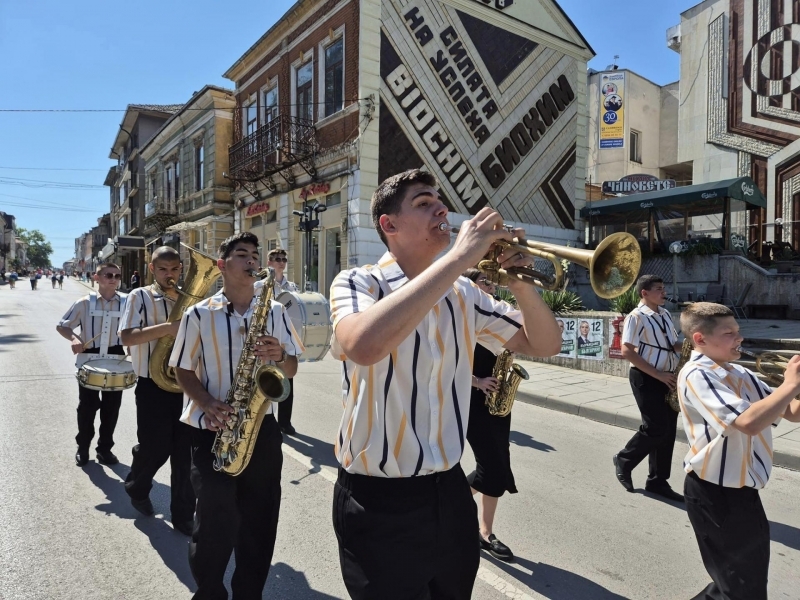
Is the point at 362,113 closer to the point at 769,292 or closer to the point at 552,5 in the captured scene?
the point at 552,5

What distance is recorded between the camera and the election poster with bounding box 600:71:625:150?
27.8 m

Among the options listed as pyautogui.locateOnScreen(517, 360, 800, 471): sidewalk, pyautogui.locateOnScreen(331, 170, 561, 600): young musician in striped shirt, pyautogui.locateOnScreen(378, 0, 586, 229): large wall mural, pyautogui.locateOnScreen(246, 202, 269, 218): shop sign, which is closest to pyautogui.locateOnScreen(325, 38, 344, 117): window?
pyautogui.locateOnScreen(378, 0, 586, 229): large wall mural

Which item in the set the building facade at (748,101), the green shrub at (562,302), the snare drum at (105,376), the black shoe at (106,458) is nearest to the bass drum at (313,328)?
the snare drum at (105,376)

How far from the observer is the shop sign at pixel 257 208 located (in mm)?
23078

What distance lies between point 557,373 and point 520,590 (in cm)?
785

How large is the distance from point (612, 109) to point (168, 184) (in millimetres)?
25638

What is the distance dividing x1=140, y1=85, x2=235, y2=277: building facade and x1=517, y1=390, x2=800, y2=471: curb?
Answer: 20644 millimetres

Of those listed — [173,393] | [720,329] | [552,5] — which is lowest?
[173,393]

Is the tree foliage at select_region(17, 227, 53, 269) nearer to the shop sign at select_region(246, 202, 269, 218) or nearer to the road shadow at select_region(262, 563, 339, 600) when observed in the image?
the shop sign at select_region(246, 202, 269, 218)

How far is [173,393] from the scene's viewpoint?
4.05m

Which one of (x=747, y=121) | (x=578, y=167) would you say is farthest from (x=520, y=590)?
(x=747, y=121)

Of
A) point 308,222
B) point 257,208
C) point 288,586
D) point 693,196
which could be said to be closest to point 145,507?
point 288,586

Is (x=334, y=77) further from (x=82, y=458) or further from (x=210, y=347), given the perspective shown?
(x=210, y=347)

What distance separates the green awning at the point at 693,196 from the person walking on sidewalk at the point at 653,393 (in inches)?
586
